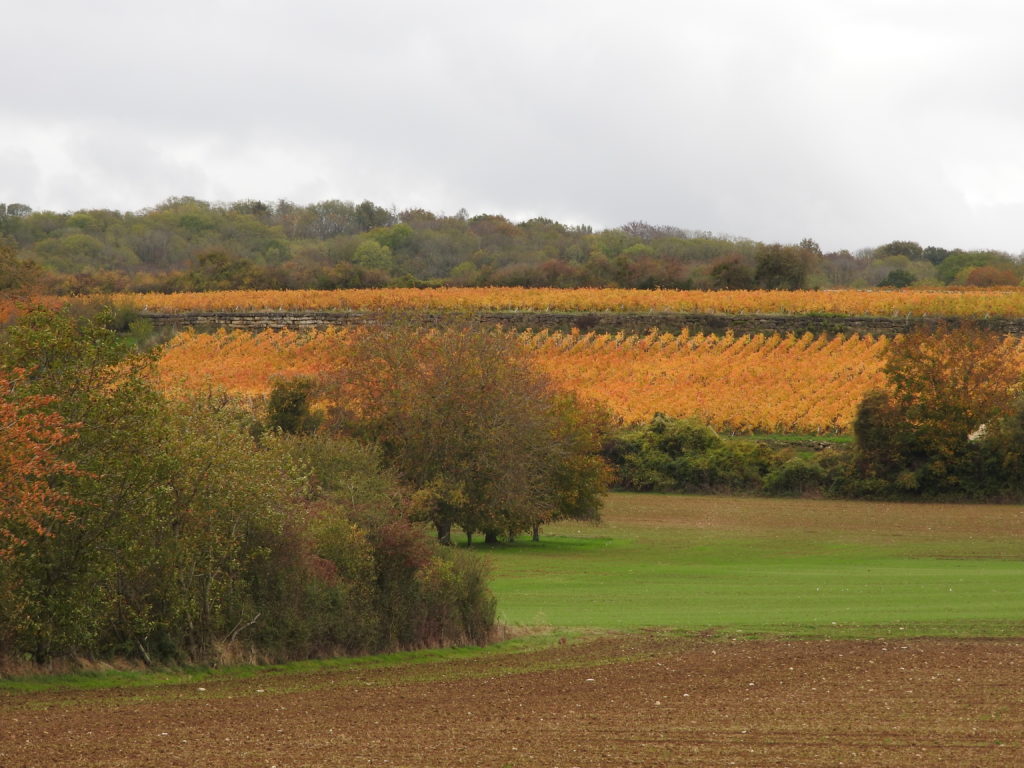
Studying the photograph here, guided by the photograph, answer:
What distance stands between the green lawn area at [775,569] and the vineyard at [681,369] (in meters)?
10.0

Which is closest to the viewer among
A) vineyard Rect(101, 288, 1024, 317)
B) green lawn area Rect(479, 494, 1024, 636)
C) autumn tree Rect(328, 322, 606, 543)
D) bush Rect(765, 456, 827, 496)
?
green lawn area Rect(479, 494, 1024, 636)

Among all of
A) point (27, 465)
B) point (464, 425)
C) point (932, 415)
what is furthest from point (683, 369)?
point (27, 465)

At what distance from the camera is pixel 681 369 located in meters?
78.7

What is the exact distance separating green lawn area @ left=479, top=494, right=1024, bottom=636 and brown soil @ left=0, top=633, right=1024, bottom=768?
3983 mm

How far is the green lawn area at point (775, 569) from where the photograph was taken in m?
27.7

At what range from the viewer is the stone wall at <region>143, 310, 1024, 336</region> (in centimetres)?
8312

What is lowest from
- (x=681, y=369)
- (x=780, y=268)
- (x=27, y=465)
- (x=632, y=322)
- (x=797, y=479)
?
(x=797, y=479)

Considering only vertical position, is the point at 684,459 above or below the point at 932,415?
below

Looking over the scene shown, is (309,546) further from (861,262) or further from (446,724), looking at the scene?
(861,262)

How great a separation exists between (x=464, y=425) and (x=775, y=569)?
11.0 m

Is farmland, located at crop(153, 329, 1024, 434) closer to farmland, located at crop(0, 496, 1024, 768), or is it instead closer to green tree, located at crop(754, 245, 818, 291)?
green tree, located at crop(754, 245, 818, 291)

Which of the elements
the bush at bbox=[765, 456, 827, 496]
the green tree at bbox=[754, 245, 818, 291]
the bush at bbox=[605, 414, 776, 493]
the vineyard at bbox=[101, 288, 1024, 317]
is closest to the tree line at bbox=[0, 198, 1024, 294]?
the green tree at bbox=[754, 245, 818, 291]

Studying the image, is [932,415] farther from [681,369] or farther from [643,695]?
[643,695]

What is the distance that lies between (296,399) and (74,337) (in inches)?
939
